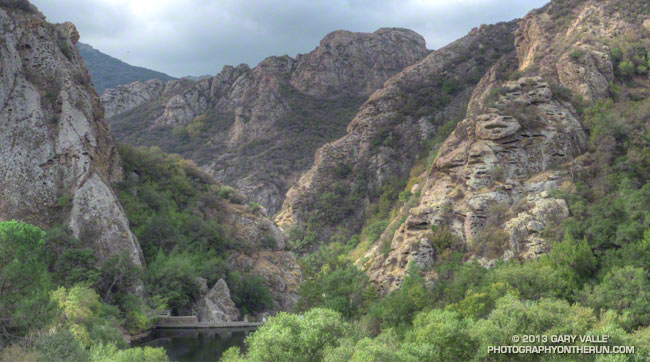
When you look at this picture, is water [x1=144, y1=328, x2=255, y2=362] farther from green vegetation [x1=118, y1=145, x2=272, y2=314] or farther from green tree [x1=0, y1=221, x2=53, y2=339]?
green tree [x1=0, y1=221, x2=53, y2=339]

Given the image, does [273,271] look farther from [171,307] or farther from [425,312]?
[425,312]

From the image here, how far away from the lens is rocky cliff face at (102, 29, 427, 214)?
12350 centimetres

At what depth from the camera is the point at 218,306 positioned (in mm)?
56594

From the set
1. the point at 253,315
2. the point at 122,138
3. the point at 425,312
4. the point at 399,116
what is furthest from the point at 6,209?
the point at 122,138

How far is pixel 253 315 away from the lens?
62.8 metres

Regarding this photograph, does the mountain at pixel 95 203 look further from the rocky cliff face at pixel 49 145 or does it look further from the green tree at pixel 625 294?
the green tree at pixel 625 294

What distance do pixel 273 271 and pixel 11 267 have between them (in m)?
41.9

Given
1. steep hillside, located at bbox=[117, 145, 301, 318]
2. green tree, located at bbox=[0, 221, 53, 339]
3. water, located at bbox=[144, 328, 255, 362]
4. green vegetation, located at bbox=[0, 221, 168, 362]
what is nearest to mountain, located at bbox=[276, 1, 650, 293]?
steep hillside, located at bbox=[117, 145, 301, 318]

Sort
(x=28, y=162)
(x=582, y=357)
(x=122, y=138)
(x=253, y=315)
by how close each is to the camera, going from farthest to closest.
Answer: (x=122, y=138)
(x=253, y=315)
(x=28, y=162)
(x=582, y=357)

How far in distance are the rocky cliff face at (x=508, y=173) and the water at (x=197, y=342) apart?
648 inches

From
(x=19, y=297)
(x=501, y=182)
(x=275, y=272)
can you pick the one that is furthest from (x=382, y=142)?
(x=19, y=297)

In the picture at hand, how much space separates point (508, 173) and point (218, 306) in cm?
3616

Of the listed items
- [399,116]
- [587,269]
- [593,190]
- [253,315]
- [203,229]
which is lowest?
[253,315]

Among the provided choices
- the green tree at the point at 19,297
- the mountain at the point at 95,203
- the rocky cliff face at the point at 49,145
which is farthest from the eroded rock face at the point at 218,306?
the green tree at the point at 19,297
